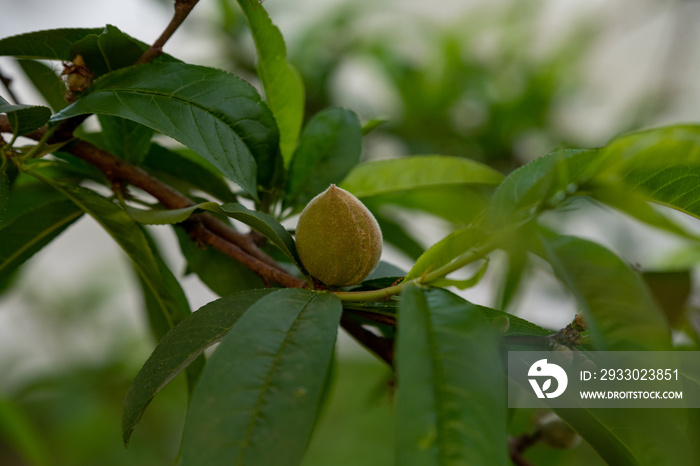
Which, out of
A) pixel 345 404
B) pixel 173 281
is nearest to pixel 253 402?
pixel 173 281

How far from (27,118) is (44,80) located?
0.57ft

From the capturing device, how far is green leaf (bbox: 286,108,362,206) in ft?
1.97

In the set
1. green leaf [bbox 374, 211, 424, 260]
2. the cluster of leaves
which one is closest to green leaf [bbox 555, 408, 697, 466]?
the cluster of leaves

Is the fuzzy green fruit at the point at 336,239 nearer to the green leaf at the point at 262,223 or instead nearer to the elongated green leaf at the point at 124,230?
the green leaf at the point at 262,223

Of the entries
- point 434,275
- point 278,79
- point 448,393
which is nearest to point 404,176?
point 278,79

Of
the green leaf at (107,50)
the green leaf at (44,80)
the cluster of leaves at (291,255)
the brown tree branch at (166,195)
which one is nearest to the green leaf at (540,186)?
the cluster of leaves at (291,255)

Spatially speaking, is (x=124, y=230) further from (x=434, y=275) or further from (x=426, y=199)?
(x=426, y=199)

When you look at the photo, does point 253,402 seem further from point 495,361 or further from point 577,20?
point 577,20

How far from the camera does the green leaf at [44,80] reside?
2.02 ft

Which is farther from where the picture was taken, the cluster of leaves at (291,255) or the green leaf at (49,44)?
the green leaf at (49,44)

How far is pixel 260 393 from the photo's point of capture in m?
0.33

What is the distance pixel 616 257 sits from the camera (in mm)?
347

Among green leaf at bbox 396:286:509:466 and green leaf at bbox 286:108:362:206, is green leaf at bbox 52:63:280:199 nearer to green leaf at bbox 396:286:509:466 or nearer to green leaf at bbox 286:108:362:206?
green leaf at bbox 286:108:362:206

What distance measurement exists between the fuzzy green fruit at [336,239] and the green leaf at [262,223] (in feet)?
0.04
